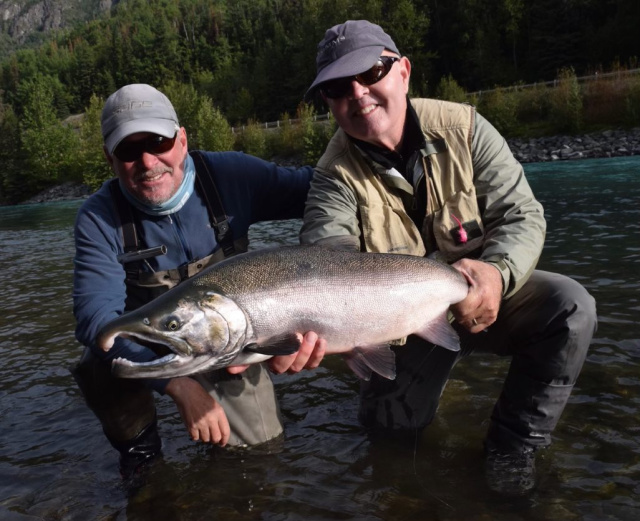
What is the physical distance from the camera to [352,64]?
3365 millimetres

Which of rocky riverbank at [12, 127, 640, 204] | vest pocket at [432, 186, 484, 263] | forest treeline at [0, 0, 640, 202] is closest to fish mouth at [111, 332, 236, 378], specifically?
vest pocket at [432, 186, 484, 263]

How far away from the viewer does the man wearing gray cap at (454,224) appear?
3.21 metres

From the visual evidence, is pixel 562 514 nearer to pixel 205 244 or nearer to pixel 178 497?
pixel 178 497

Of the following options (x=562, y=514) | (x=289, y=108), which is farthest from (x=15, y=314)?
(x=289, y=108)

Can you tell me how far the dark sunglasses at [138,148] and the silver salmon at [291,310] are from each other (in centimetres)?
117

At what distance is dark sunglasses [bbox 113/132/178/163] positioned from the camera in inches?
145

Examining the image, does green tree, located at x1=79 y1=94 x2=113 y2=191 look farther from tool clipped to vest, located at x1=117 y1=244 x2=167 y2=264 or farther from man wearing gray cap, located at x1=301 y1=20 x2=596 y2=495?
man wearing gray cap, located at x1=301 y1=20 x2=596 y2=495

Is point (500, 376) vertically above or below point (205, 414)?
below

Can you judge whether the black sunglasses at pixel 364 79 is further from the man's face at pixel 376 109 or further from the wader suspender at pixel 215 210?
the wader suspender at pixel 215 210

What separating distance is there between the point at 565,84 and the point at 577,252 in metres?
31.2

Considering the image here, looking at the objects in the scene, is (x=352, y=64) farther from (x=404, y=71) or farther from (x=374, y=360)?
(x=374, y=360)

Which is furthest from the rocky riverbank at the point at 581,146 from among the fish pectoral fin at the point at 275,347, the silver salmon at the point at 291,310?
the fish pectoral fin at the point at 275,347

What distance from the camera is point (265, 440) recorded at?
4.01 m

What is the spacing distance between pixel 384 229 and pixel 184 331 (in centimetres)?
145
